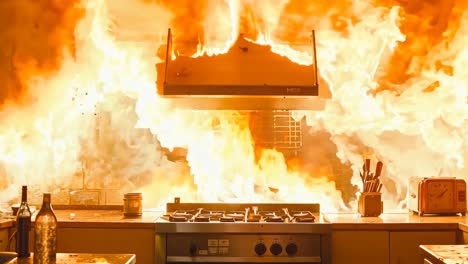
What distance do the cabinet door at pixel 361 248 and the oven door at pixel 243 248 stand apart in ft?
0.37

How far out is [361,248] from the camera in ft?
10.2

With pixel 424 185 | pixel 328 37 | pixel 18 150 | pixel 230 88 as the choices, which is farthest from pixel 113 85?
pixel 424 185

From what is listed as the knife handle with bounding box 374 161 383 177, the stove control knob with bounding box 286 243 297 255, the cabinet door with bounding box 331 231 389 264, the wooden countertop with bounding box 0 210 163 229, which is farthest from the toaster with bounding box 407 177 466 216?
the wooden countertop with bounding box 0 210 163 229

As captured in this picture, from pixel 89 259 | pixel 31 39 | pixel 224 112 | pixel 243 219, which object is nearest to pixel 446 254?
pixel 89 259

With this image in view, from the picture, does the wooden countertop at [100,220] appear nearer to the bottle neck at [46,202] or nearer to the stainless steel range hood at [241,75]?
the stainless steel range hood at [241,75]

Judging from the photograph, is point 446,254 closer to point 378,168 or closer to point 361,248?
point 361,248

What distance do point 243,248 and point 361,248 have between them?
671 millimetres

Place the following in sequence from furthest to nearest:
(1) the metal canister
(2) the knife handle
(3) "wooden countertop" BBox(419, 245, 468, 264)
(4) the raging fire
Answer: (4) the raging fire
(2) the knife handle
(1) the metal canister
(3) "wooden countertop" BBox(419, 245, 468, 264)

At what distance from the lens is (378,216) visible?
3.47 meters

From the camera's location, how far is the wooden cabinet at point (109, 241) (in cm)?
310

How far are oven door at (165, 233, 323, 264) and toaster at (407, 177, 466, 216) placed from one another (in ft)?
2.80

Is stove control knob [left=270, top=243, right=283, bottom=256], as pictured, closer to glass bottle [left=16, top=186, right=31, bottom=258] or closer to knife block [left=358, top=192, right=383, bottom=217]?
knife block [left=358, top=192, right=383, bottom=217]

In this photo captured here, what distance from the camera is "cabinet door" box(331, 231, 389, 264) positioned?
→ 3.11 meters

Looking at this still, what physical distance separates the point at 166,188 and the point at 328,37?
1.55 metres
